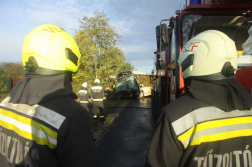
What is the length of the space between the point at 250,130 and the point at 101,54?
19836mm

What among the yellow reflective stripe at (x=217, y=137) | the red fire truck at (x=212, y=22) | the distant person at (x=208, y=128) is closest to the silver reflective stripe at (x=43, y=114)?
the distant person at (x=208, y=128)

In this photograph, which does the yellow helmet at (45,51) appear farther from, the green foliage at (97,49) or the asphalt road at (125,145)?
the green foliage at (97,49)

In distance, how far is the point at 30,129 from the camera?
4.00ft

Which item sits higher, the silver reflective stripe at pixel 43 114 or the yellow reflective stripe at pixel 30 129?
the silver reflective stripe at pixel 43 114

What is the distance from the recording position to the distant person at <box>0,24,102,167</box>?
116cm

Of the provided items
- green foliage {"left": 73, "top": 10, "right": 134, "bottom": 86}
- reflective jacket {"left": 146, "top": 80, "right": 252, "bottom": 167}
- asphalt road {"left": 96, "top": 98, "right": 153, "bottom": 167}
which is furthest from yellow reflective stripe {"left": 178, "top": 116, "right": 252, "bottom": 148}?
green foliage {"left": 73, "top": 10, "right": 134, "bottom": 86}

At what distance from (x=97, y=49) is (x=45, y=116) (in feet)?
62.1

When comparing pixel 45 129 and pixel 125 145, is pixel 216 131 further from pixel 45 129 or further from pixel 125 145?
pixel 125 145

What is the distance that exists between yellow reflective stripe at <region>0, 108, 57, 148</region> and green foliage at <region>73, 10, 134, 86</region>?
697 inches

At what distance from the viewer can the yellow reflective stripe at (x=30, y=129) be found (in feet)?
3.80

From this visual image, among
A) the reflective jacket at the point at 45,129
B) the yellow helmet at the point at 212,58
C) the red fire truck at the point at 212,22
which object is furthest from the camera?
the red fire truck at the point at 212,22

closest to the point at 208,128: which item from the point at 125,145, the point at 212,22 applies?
the point at 212,22

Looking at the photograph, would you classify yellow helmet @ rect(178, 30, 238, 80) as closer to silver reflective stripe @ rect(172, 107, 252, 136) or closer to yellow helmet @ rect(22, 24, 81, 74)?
silver reflective stripe @ rect(172, 107, 252, 136)

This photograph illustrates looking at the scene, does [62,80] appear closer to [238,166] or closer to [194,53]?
[194,53]
